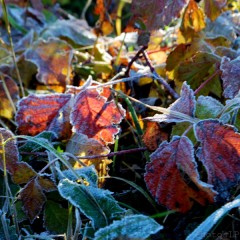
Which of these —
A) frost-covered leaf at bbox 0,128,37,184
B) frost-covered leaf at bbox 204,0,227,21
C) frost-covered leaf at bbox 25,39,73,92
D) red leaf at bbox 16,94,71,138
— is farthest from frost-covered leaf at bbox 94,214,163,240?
frost-covered leaf at bbox 25,39,73,92

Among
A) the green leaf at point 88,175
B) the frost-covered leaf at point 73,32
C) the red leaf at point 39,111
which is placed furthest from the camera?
the frost-covered leaf at point 73,32

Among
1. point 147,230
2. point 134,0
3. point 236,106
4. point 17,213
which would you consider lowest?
point 17,213

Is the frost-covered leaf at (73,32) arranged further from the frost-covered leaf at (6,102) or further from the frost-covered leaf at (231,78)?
the frost-covered leaf at (231,78)

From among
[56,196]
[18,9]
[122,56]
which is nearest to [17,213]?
[56,196]

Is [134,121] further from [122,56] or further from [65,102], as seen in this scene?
[122,56]

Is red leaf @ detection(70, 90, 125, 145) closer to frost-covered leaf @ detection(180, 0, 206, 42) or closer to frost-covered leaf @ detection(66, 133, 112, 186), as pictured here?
frost-covered leaf @ detection(66, 133, 112, 186)

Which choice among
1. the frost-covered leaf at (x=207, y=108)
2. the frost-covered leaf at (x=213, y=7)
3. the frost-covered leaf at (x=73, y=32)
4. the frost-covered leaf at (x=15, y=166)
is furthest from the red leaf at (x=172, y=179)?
the frost-covered leaf at (x=73, y=32)
